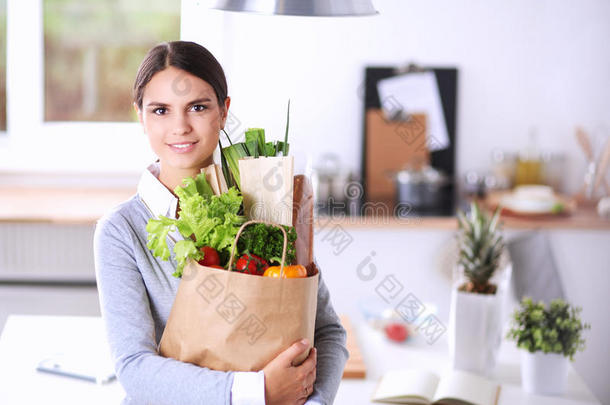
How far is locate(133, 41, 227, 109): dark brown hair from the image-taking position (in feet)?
4.16

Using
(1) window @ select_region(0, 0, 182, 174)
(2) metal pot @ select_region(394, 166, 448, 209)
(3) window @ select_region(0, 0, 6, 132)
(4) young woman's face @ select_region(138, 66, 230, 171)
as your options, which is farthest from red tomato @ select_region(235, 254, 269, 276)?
(3) window @ select_region(0, 0, 6, 132)

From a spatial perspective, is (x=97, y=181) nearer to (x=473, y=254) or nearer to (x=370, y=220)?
(x=370, y=220)

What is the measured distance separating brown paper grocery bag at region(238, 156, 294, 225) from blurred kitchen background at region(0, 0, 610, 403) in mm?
1913

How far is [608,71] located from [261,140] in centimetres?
268

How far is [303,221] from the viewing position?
119cm

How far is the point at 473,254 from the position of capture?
5.88 ft

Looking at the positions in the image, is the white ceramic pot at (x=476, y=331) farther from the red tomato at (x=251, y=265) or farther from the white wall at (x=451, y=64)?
the white wall at (x=451, y=64)

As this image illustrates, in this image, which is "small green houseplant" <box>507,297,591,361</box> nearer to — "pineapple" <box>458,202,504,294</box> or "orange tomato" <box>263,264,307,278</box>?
"pineapple" <box>458,202,504,294</box>

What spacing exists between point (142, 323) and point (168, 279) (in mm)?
93

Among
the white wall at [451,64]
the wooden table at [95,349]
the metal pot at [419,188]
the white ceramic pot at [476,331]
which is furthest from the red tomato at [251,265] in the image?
the white wall at [451,64]

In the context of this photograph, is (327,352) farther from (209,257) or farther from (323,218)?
(323,218)

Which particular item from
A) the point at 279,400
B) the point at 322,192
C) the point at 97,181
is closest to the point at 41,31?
the point at 97,181

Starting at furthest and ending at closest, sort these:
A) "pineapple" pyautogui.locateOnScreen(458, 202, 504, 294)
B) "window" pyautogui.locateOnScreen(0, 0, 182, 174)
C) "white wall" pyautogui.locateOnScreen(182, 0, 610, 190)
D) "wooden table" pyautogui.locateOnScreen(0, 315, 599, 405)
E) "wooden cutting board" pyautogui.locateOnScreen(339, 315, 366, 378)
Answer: "window" pyautogui.locateOnScreen(0, 0, 182, 174) → "white wall" pyautogui.locateOnScreen(182, 0, 610, 190) → "pineapple" pyautogui.locateOnScreen(458, 202, 504, 294) → "wooden cutting board" pyautogui.locateOnScreen(339, 315, 366, 378) → "wooden table" pyautogui.locateOnScreen(0, 315, 599, 405)

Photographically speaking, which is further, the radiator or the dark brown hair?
the radiator
